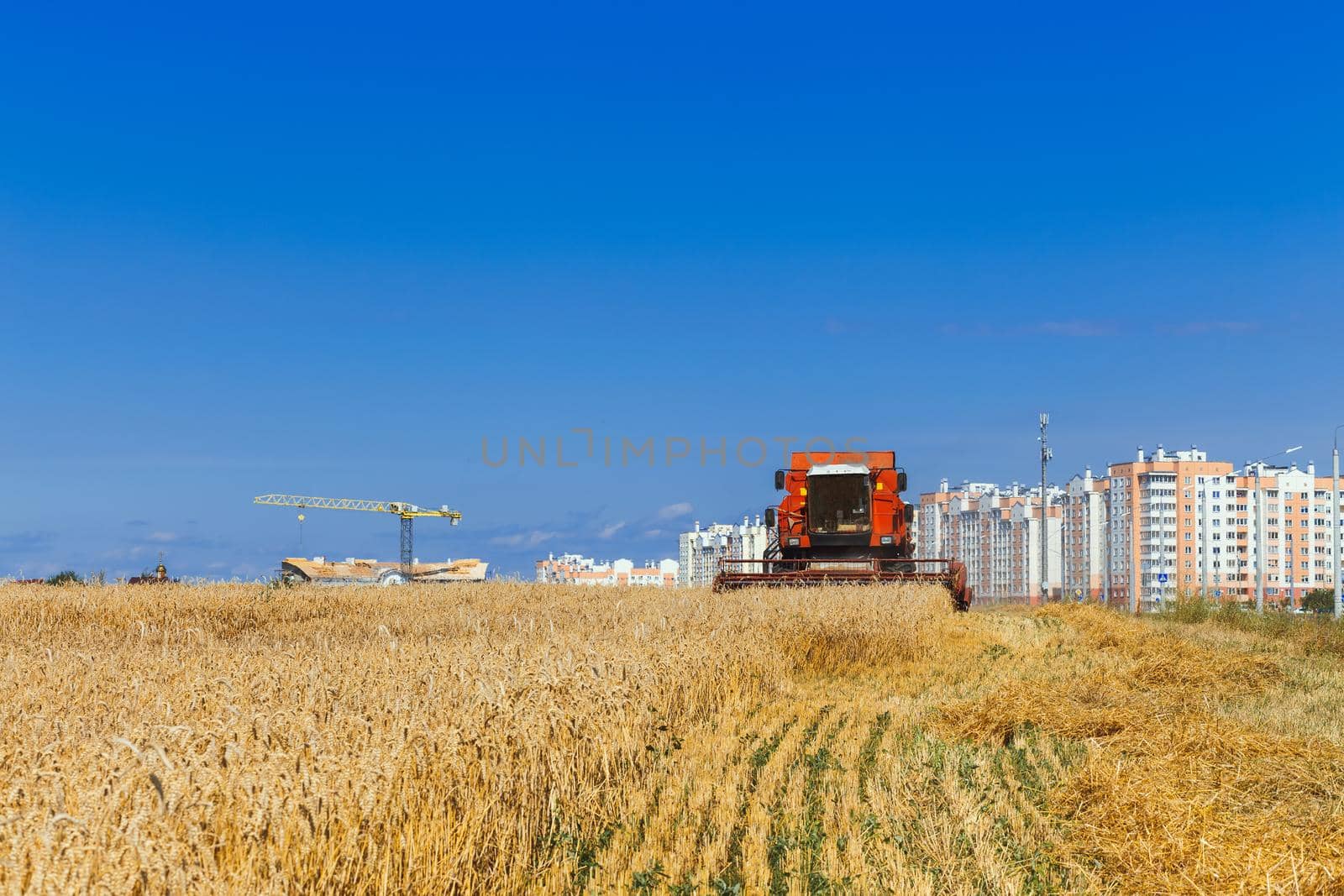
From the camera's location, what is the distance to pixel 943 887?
5.72 metres

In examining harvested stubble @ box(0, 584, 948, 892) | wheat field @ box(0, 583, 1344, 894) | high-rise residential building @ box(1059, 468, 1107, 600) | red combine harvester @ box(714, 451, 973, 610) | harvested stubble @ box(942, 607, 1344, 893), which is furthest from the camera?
high-rise residential building @ box(1059, 468, 1107, 600)

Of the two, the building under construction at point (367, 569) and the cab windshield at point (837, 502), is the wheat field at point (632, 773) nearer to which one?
the cab windshield at point (837, 502)

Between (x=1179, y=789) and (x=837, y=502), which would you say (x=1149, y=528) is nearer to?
(x=837, y=502)

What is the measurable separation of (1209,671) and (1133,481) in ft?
250

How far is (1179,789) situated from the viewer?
286 inches

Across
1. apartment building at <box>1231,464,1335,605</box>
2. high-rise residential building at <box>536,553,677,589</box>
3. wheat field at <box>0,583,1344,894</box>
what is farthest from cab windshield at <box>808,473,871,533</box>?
high-rise residential building at <box>536,553,677,589</box>

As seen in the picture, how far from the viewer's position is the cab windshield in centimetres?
2455

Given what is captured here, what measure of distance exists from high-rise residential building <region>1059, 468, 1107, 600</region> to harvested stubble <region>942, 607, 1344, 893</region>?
70055 millimetres

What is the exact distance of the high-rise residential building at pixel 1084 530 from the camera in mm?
80625

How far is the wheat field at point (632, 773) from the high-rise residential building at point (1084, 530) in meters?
70.5

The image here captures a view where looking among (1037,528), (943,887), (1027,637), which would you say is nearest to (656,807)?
(943,887)

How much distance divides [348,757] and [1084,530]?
80.9m

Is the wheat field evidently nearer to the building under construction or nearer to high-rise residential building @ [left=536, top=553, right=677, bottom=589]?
the building under construction

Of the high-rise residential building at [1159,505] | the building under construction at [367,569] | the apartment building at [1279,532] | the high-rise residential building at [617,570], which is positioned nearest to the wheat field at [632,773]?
the building under construction at [367,569]
